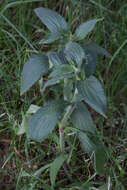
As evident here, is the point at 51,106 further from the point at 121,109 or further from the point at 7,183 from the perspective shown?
the point at 121,109

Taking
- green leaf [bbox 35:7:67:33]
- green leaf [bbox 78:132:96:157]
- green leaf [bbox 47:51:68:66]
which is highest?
green leaf [bbox 35:7:67:33]

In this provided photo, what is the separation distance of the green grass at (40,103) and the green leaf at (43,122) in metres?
0.17

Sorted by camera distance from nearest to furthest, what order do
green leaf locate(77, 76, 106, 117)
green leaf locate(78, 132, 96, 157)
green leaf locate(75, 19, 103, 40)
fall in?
1. green leaf locate(77, 76, 106, 117)
2. green leaf locate(75, 19, 103, 40)
3. green leaf locate(78, 132, 96, 157)

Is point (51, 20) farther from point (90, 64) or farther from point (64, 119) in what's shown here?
point (64, 119)

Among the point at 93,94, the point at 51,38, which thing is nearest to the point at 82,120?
the point at 93,94

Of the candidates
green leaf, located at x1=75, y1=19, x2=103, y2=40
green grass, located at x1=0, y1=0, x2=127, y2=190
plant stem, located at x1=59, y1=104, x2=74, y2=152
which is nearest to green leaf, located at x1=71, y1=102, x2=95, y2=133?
plant stem, located at x1=59, y1=104, x2=74, y2=152

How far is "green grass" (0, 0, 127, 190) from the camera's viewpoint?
47.5 inches

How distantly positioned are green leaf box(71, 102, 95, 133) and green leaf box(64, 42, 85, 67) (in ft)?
0.76

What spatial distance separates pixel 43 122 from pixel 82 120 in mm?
147

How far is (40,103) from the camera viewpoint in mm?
1409

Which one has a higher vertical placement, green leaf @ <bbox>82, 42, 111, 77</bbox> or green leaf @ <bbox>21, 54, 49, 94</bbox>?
green leaf @ <bbox>21, 54, 49, 94</bbox>

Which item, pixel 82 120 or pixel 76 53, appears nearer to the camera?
pixel 76 53

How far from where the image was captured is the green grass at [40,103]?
1207 mm

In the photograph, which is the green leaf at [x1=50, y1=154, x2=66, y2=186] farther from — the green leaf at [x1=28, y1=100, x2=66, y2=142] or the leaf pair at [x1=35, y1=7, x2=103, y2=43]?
the leaf pair at [x1=35, y1=7, x2=103, y2=43]
